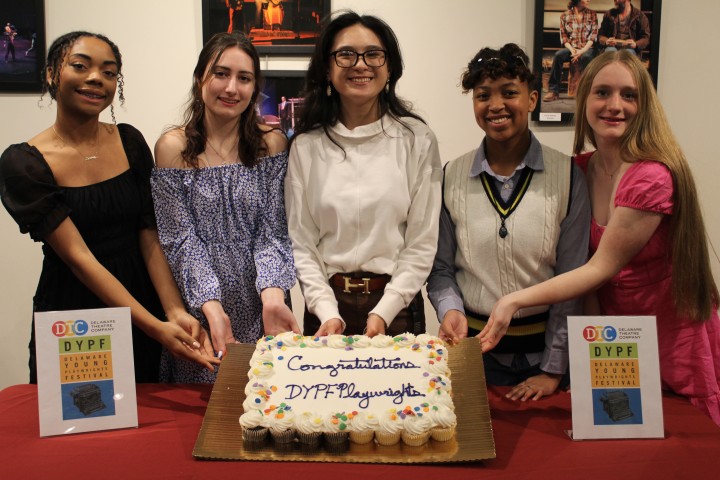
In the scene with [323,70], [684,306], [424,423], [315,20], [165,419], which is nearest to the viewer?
[424,423]

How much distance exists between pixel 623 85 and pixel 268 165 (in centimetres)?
105

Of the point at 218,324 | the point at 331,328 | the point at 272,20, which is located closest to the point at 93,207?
the point at 218,324

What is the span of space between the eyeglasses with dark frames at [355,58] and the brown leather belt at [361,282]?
2.06 ft

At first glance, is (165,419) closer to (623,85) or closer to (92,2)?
(623,85)

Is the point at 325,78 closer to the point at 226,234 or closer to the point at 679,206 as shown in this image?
the point at 226,234

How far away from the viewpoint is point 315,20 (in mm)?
3078

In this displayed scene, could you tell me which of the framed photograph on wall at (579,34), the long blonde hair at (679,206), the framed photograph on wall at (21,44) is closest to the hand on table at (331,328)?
the long blonde hair at (679,206)

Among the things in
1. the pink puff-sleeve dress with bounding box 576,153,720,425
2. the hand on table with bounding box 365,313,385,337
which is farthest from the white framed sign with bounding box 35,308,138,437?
the pink puff-sleeve dress with bounding box 576,153,720,425

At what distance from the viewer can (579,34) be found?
3.07 meters

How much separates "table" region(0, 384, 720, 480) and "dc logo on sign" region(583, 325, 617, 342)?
0.72 feet

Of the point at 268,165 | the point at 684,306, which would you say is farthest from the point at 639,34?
the point at 268,165

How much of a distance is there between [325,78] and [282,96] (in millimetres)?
1209

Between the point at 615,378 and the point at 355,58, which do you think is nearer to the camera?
the point at 615,378

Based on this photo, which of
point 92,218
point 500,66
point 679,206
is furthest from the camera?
point 92,218
